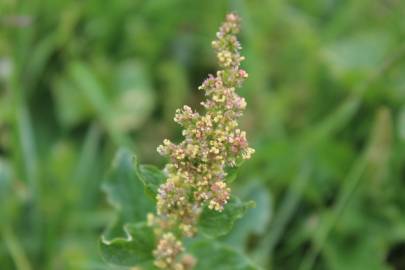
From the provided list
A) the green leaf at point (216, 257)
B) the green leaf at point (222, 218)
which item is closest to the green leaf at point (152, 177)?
the green leaf at point (222, 218)

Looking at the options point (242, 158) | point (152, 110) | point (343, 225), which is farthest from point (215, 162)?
point (152, 110)

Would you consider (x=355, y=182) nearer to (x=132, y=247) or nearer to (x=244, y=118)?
(x=244, y=118)

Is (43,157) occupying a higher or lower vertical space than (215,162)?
higher

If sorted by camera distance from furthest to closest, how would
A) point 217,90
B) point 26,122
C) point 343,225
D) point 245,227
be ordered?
point 26,122 < point 343,225 < point 245,227 < point 217,90

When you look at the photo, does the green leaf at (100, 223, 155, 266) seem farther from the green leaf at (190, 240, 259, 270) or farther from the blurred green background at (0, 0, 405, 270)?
the blurred green background at (0, 0, 405, 270)

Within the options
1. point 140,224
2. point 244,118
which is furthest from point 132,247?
point 244,118

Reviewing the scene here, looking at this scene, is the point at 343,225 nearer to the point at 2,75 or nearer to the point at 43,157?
the point at 43,157
